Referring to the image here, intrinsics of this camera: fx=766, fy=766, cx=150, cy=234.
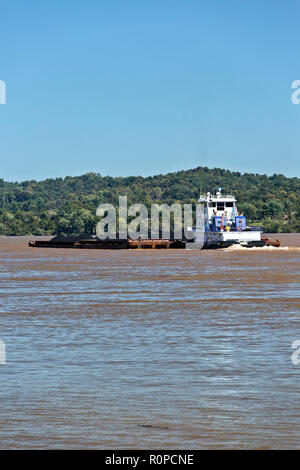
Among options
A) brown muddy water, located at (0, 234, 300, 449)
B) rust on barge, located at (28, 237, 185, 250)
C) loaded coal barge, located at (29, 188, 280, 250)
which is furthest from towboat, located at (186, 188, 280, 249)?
brown muddy water, located at (0, 234, 300, 449)

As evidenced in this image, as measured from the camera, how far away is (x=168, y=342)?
24.0 m

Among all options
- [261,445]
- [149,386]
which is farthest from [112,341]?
[261,445]

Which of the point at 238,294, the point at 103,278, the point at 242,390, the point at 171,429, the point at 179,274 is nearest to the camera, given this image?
the point at 171,429

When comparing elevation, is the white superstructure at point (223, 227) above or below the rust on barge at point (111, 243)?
above

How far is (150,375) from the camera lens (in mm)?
18609

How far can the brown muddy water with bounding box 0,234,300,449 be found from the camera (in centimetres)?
1395

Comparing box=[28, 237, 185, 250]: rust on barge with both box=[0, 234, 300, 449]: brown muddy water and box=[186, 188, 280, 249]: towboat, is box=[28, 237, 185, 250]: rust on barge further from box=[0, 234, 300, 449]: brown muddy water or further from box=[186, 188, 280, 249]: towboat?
box=[0, 234, 300, 449]: brown muddy water

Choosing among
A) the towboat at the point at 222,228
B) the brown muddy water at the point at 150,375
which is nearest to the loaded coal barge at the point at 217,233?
the towboat at the point at 222,228

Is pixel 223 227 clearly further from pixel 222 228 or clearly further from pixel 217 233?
pixel 217 233

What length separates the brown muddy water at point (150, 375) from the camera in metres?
14.0

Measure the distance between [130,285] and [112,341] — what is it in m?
27.0

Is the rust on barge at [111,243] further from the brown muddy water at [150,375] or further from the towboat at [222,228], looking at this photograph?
the brown muddy water at [150,375]

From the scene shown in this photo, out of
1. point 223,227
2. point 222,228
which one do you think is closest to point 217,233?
point 222,228

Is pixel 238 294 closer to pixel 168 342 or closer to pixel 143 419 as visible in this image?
pixel 168 342
